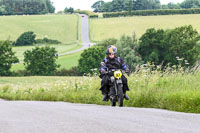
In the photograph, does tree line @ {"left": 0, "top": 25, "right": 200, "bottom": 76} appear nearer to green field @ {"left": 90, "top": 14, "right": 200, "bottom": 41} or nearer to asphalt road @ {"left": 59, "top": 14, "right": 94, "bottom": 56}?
asphalt road @ {"left": 59, "top": 14, "right": 94, "bottom": 56}

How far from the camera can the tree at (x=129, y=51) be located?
79312mm

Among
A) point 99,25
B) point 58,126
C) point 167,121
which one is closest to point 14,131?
point 58,126

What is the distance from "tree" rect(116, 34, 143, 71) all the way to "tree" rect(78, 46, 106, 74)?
6.59 metres

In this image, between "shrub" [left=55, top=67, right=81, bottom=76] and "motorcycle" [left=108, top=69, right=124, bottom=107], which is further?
"shrub" [left=55, top=67, right=81, bottom=76]

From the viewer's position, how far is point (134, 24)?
13462 cm

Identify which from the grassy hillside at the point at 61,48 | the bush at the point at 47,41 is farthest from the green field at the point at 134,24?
the bush at the point at 47,41

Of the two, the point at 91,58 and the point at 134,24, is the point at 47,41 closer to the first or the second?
the point at 134,24

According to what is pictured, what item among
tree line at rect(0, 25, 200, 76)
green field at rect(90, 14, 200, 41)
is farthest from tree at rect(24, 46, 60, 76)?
green field at rect(90, 14, 200, 41)

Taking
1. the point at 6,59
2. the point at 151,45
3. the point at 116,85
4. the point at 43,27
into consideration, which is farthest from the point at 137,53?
the point at 116,85

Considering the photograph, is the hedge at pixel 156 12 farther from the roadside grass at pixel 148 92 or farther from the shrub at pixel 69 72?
the roadside grass at pixel 148 92

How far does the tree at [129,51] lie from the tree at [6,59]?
21.0 meters

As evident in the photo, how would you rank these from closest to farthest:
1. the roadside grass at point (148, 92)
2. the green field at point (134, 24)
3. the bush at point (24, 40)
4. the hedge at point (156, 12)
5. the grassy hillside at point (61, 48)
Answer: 1. the roadside grass at point (148, 92)
2. the grassy hillside at point (61, 48)
3. the bush at point (24, 40)
4. the green field at point (134, 24)
5. the hedge at point (156, 12)

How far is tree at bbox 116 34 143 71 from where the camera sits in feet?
260

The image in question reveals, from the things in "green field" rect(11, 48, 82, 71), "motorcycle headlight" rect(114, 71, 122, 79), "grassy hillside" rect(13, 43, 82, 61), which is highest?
"motorcycle headlight" rect(114, 71, 122, 79)
